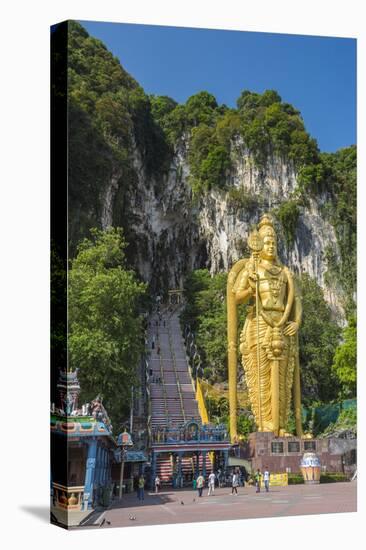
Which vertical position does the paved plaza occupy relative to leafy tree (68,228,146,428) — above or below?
below

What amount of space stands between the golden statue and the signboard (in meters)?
0.75

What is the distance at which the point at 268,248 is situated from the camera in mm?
19422

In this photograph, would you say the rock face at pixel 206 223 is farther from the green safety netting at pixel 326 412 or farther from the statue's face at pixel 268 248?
the green safety netting at pixel 326 412

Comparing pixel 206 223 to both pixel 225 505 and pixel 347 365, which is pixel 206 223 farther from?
pixel 225 505

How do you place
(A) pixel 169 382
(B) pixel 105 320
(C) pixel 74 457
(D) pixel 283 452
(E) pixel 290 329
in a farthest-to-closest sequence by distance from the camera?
1. (E) pixel 290 329
2. (A) pixel 169 382
3. (D) pixel 283 452
4. (B) pixel 105 320
5. (C) pixel 74 457

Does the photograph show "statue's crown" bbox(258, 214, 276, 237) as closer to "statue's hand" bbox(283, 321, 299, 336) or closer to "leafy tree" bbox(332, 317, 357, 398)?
"statue's hand" bbox(283, 321, 299, 336)

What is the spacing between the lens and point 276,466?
18938 mm

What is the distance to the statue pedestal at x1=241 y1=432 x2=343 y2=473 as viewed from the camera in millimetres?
18906

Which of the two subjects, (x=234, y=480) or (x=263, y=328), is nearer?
(x=234, y=480)

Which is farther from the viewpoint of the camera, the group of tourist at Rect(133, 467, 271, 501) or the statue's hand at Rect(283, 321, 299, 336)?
the statue's hand at Rect(283, 321, 299, 336)

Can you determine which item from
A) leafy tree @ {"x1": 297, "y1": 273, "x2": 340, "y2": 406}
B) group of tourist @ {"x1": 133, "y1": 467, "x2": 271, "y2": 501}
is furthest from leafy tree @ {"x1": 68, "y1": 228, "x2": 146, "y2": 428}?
leafy tree @ {"x1": 297, "y1": 273, "x2": 340, "y2": 406}

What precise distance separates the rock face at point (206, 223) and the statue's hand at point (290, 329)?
3.69 feet

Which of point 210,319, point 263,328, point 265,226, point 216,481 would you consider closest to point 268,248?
point 265,226

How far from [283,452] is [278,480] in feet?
1.55
